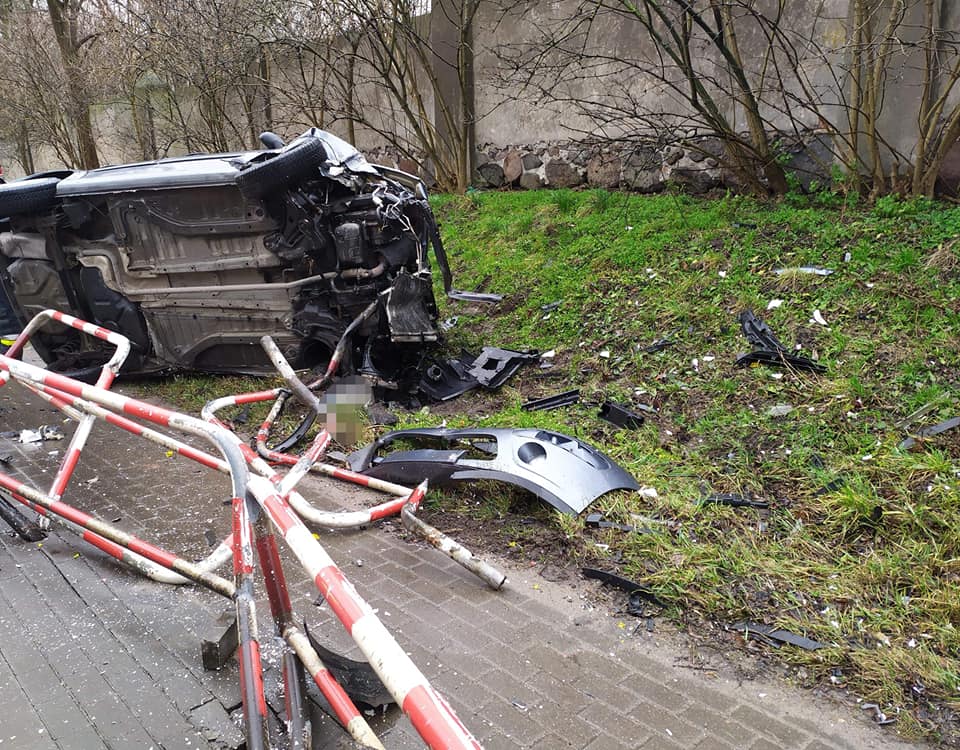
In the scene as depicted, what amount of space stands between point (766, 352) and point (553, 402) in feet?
5.06

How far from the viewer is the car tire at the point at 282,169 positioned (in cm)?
503

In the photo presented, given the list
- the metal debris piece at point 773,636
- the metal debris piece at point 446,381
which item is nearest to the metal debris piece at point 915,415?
the metal debris piece at point 773,636

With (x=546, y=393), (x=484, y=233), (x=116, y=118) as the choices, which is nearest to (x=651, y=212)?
(x=484, y=233)

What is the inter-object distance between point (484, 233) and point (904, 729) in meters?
7.35

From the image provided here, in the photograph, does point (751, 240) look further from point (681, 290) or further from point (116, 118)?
point (116, 118)

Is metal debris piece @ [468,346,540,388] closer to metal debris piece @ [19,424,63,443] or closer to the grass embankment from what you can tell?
the grass embankment

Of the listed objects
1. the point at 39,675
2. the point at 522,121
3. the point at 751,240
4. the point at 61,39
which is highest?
the point at 61,39

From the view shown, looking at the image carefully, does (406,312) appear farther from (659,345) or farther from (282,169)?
(659,345)

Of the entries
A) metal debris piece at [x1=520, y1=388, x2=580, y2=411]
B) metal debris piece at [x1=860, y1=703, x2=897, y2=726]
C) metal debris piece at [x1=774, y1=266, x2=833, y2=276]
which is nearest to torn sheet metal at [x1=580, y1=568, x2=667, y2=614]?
metal debris piece at [x1=860, y1=703, x2=897, y2=726]

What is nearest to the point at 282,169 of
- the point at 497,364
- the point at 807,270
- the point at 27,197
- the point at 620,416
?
the point at 497,364

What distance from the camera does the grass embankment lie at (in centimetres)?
295

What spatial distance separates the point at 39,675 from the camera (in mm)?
2721

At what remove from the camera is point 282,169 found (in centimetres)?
506

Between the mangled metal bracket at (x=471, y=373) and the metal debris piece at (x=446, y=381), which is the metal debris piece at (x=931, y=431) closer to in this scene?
the mangled metal bracket at (x=471, y=373)
